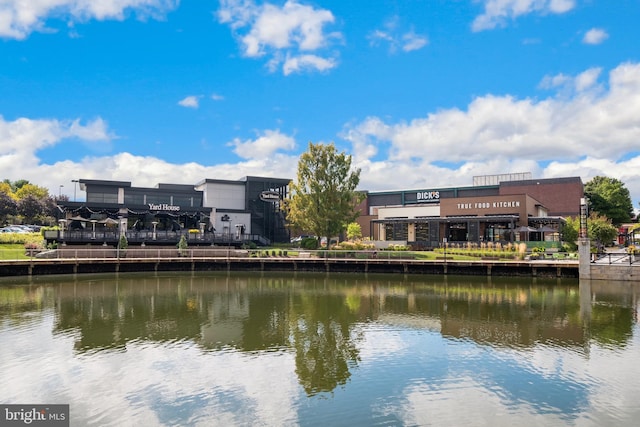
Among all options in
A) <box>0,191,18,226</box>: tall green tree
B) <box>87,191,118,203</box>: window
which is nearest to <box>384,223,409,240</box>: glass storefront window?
<box>87,191,118,203</box>: window

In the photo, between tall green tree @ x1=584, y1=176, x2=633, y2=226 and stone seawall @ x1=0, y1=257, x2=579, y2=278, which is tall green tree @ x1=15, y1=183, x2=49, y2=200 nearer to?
stone seawall @ x1=0, y1=257, x2=579, y2=278

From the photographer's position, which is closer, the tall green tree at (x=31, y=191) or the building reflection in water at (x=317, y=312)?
the building reflection in water at (x=317, y=312)

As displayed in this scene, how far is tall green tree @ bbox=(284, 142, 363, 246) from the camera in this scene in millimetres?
50906

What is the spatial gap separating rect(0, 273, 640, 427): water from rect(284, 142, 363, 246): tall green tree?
75.8 feet

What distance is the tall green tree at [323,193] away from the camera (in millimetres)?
50906

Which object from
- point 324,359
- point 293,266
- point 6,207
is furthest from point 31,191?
point 324,359

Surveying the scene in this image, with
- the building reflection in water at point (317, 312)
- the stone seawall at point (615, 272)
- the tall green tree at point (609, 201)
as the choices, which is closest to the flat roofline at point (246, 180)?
the building reflection in water at point (317, 312)

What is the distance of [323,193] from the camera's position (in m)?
51.4

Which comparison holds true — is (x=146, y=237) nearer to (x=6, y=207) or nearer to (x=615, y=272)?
(x=6, y=207)

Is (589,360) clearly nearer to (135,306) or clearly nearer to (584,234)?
(135,306)

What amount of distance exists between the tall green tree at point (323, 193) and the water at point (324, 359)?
23.1 m

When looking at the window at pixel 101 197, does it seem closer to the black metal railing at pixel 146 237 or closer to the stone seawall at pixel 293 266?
the black metal railing at pixel 146 237

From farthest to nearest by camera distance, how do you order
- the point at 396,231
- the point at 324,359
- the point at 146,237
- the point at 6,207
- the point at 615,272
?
the point at 6,207 < the point at 396,231 < the point at 146,237 < the point at 615,272 < the point at 324,359

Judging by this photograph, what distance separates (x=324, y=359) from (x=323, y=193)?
3725cm
